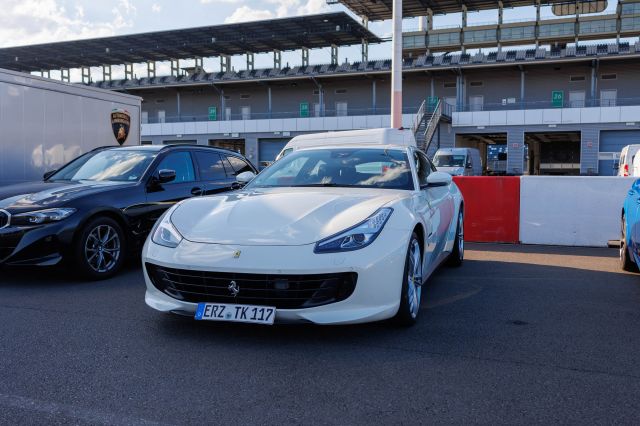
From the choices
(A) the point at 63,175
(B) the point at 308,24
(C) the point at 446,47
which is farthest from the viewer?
(C) the point at 446,47

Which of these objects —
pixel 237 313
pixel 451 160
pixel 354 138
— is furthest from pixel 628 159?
pixel 237 313

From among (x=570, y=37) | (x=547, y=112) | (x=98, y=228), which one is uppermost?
(x=570, y=37)

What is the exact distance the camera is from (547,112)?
36.2 m

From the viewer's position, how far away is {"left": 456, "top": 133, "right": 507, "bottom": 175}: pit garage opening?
1550 inches

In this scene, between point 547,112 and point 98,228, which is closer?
point 98,228

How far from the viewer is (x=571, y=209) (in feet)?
29.6

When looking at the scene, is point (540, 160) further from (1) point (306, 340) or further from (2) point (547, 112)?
(1) point (306, 340)

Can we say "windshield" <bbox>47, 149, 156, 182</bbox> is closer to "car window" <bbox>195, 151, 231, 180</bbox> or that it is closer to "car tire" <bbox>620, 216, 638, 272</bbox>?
"car window" <bbox>195, 151, 231, 180</bbox>

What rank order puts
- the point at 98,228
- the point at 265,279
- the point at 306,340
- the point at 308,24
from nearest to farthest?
the point at 265,279 < the point at 306,340 < the point at 98,228 < the point at 308,24

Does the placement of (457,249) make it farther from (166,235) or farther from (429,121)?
(429,121)

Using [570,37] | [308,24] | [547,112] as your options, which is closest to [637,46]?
[547,112]

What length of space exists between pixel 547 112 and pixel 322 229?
36175mm

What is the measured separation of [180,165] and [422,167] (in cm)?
330

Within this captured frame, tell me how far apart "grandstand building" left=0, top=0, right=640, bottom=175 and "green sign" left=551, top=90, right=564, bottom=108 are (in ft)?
0.30
